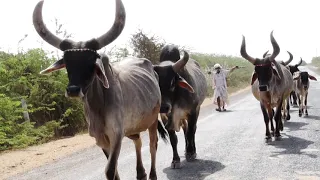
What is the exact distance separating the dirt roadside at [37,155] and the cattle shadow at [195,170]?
8.97ft

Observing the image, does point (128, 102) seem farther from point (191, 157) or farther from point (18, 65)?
point (18, 65)

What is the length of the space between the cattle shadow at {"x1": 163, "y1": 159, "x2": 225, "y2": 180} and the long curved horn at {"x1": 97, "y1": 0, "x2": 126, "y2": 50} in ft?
8.29

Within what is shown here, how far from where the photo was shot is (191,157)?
7.21 metres

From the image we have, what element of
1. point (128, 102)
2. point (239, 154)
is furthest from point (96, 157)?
point (128, 102)

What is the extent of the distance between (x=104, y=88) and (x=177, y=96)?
2733mm

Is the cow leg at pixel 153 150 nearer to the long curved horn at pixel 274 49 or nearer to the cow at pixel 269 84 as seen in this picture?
the cow at pixel 269 84

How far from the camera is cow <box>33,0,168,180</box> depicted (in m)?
4.23

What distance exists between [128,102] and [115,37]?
845 mm

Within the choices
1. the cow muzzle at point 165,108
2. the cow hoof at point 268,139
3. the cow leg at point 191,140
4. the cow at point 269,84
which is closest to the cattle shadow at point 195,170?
the cow leg at point 191,140

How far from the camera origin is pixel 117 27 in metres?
4.50

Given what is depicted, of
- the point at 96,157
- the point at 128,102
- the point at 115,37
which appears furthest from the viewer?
the point at 96,157

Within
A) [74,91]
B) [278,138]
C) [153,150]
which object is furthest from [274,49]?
[74,91]

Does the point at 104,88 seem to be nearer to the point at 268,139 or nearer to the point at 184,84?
the point at 184,84

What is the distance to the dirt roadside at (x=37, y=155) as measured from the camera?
779 centimetres
